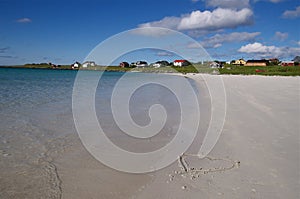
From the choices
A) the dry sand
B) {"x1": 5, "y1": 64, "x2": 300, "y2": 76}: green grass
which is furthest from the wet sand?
{"x1": 5, "y1": 64, "x2": 300, "y2": 76}: green grass

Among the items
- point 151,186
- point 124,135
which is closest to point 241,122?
point 124,135

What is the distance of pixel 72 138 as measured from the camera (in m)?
5.91

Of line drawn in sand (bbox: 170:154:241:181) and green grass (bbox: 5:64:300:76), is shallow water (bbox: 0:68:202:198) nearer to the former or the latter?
line drawn in sand (bbox: 170:154:241:181)

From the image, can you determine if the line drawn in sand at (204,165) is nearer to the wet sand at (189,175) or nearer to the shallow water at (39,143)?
the wet sand at (189,175)

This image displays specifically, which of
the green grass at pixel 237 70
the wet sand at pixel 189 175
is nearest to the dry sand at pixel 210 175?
the wet sand at pixel 189 175

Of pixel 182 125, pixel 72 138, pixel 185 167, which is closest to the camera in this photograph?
pixel 185 167

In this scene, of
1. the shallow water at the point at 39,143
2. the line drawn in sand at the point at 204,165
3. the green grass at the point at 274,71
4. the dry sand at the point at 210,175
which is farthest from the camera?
the green grass at the point at 274,71

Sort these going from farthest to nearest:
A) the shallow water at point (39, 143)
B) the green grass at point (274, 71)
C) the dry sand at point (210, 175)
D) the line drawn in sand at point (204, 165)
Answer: the green grass at point (274, 71), the line drawn in sand at point (204, 165), the shallow water at point (39, 143), the dry sand at point (210, 175)

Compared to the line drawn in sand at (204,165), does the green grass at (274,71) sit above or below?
above

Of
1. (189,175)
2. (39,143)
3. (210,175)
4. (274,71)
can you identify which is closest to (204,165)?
(210,175)

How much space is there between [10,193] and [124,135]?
10.8 feet

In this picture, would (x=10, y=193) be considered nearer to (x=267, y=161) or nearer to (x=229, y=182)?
(x=229, y=182)

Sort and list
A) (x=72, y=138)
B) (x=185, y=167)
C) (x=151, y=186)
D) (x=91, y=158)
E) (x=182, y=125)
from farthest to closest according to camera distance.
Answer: (x=182, y=125)
(x=72, y=138)
(x=91, y=158)
(x=185, y=167)
(x=151, y=186)

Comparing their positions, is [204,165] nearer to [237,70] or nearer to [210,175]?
[210,175]
